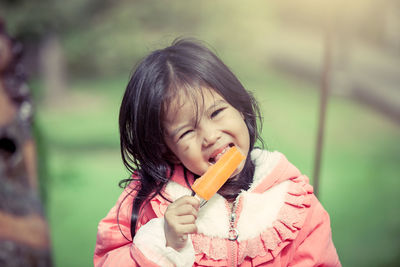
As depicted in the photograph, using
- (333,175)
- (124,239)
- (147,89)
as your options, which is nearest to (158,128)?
(147,89)

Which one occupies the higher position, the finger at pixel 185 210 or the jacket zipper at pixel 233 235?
the finger at pixel 185 210

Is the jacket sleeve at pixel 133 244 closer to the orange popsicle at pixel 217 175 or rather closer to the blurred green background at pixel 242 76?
the orange popsicle at pixel 217 175

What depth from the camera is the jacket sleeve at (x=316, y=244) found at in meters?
1.29

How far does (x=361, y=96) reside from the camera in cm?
357

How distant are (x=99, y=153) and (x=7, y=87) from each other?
1317 mm

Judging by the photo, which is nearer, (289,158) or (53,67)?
(289,158)

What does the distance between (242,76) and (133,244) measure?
2.24 metres

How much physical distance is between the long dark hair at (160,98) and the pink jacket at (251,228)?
0.04 meters

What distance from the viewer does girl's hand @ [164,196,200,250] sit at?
44.8 inches

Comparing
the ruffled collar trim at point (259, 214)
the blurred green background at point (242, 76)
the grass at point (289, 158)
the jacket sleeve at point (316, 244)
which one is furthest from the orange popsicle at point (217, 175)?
the blurred green background at point (242, 76)

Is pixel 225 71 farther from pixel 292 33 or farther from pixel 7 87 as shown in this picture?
pixel 292 33

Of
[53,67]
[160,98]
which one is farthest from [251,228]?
[53,67]

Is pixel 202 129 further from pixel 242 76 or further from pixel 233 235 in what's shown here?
pixel 242 76

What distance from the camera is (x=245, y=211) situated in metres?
1.28
